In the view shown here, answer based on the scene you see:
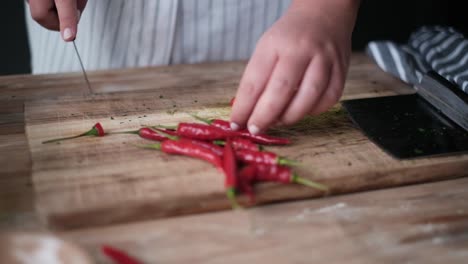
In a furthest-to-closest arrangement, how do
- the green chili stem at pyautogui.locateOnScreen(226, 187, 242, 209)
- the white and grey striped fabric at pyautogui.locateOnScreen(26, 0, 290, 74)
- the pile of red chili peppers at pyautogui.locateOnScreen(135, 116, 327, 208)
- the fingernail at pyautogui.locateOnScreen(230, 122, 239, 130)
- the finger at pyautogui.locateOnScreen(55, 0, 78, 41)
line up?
the white and grey striped fabric at pyautogui.locateOnScreen(26, 0, 290, 74)
the finger at pyautogui.locateOnScreen(55, 0, 78, 41)
the fingernail at pyautogui.locateOnScreen(230, 122, 239, 130)
the pile of red chili peppers at pyautogui.locateOnScreen(135, 116, 327, 208)
the green chili stem at pyautogui.locateOnScreen(226, 187, 242, 209)

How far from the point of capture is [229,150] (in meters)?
1.51

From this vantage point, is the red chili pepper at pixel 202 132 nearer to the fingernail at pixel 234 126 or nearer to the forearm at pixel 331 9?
the fingernail at pixel 234 126

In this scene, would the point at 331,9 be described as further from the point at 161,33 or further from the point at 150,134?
the point at 161,33

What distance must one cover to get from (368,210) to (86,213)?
0.73m

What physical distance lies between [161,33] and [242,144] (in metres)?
0.85

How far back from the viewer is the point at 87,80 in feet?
6.68

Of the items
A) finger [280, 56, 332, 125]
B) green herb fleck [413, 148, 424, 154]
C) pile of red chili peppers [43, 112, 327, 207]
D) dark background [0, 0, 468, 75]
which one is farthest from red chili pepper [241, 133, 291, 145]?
dark background [0, 0, 468, 75]

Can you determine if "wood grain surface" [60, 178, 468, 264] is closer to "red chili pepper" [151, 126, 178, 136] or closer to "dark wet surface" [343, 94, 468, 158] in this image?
"dark wet surface" [343, 94, 468, 158]

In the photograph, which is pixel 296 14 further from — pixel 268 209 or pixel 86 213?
pixel 86 213

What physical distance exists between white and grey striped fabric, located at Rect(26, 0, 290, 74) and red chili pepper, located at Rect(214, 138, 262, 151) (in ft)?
2.56

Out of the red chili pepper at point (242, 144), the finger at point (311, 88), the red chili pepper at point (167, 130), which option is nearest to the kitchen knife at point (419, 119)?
the finger at point (311, 88)

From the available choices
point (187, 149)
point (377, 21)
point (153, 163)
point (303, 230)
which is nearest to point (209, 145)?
point (187, 149)

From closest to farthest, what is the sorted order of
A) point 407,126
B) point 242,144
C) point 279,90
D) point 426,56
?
point 279,90
point 242,144
point 407,126
point 426,56

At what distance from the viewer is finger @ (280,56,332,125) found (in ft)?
5.01
